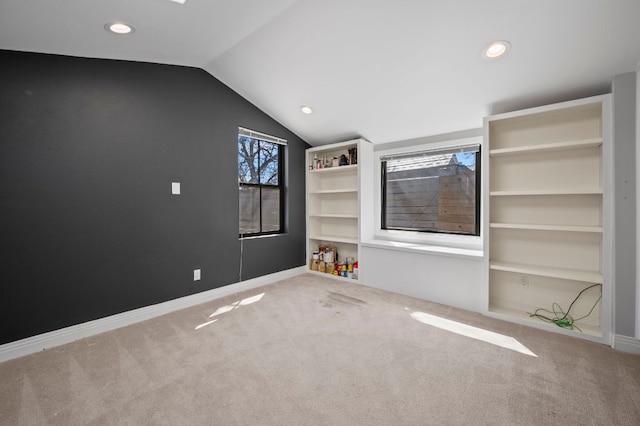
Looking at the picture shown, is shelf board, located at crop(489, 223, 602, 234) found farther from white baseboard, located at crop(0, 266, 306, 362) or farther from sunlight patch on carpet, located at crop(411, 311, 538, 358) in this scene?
white baseboard, located at crop(0, 266, 306, 362)

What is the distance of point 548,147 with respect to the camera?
7.86ft

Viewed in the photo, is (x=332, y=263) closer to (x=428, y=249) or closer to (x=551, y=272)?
(x=428, y=249)

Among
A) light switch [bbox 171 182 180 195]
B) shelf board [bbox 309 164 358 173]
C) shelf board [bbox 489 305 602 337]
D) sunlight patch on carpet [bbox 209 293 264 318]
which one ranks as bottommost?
sunlight patch on carpet [bbox 209 293 264 318]

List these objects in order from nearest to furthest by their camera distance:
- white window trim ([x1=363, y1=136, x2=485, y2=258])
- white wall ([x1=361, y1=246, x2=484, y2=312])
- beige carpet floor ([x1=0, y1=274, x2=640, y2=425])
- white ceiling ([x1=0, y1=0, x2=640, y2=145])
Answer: beige carpet floor ([x1=0, y1=274, x2=640, y2=425]) → white ceiling ([x1=0, y1=0, x2=640, y2=145]) → white wall ([x1=361, y1=246, x2=484, y2=312]) → white window trim ([x1=363, y1=136, x2=485, y2=258])

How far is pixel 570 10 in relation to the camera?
175 centimetres

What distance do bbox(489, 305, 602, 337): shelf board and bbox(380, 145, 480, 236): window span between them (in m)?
0.91

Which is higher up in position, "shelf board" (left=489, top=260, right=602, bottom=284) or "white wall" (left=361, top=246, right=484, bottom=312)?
"shelf board" (left=489, top=260, right=602, bottom=284)

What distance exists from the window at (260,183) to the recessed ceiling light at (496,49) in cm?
262

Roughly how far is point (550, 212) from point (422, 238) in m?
1.39

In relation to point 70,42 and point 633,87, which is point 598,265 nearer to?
point 633,87

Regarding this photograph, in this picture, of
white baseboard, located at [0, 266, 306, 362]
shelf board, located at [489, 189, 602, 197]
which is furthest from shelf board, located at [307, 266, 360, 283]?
shelf board, located at [489, 189, 602, 197]

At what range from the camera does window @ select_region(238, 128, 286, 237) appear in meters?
3.61

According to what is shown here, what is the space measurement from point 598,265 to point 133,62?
15.2 feet

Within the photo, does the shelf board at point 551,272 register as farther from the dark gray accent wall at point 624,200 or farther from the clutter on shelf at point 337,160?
the clutter on shelf at point 337,160
